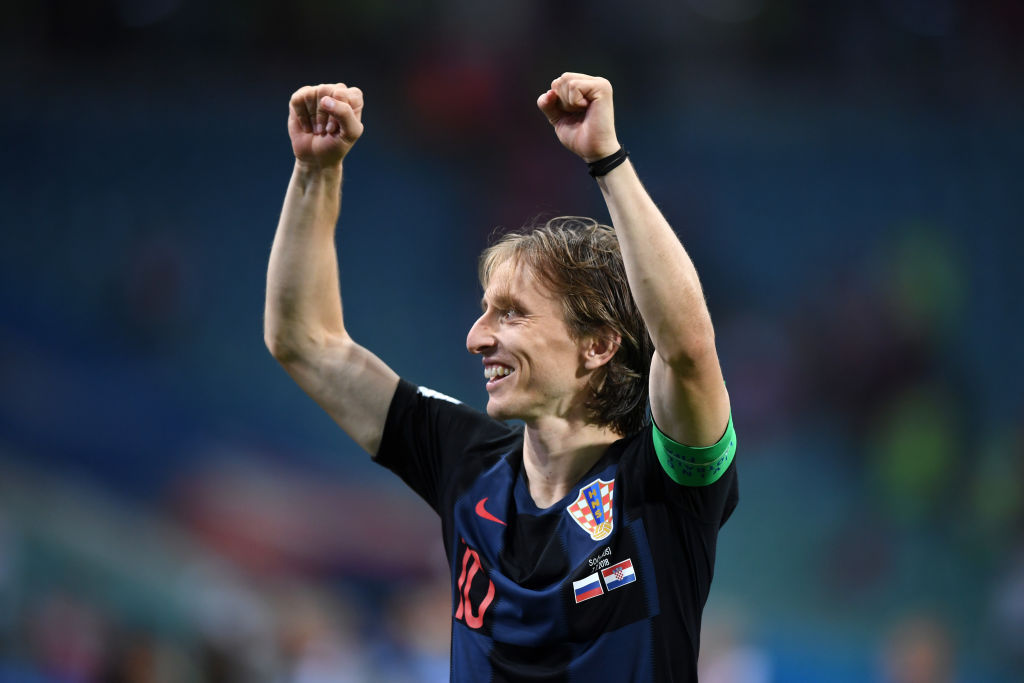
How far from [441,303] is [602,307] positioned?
5.22 metres

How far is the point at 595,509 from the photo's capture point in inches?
83.3

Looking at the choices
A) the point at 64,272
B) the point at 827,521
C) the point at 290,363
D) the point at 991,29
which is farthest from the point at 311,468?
the point at 991,29

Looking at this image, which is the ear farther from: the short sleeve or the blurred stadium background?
the blurred stadium background

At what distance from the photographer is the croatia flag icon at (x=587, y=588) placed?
6.60 ft

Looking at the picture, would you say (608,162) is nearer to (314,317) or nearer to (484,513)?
(484,513)

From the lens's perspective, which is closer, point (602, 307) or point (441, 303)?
point (602, 307)

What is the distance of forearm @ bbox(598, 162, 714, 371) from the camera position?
1.81 m

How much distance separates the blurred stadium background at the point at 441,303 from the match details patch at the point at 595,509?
4.08 meters

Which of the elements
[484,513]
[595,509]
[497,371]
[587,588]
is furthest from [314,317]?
[587,588]

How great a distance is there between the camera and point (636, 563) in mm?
2021

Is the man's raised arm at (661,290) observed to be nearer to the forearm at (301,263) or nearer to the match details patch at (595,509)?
the match details patch at (595,509)

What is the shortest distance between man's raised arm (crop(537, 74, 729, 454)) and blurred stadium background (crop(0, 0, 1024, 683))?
14.3 feet

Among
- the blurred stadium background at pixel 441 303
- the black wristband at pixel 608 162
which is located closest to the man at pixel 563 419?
the black wristband at pixel 608 162

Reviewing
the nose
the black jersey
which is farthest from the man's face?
the black jersey
